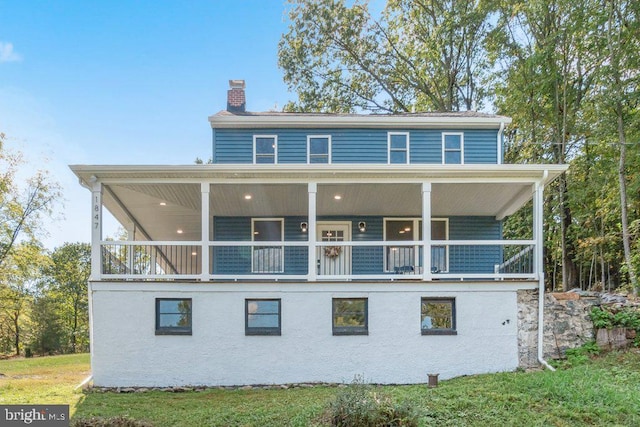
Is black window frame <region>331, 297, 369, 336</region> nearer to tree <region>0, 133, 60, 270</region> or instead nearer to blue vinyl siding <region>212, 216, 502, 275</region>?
blue vinyl siding <region>212, 216, 502, 275</region>

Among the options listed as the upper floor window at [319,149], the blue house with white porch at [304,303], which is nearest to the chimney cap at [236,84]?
the upper floor window at [319,149]

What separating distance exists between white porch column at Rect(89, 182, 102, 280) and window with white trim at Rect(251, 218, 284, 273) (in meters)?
3.74

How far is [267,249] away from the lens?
1125cm

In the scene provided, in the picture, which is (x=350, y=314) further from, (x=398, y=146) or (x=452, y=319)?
(x=398, y=146)

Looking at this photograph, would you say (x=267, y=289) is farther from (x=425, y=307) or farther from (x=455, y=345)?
(x=455, y=345)

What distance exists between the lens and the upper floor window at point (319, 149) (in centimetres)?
1168

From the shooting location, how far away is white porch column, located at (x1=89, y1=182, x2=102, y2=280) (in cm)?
793

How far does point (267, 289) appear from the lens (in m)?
7.89

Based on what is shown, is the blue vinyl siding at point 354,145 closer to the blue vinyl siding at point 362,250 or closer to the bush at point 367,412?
the blue vinyl siding at point 362,250

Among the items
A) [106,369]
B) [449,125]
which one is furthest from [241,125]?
[106,369]

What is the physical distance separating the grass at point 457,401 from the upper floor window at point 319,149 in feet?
21.0

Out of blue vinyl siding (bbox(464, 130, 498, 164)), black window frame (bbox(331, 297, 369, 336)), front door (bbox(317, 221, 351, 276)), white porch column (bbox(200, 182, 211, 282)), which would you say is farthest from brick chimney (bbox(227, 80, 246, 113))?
black window frame (bbox(331, 297, 369, 336))

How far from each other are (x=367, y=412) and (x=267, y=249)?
696cm

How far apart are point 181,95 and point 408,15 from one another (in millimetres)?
11948
